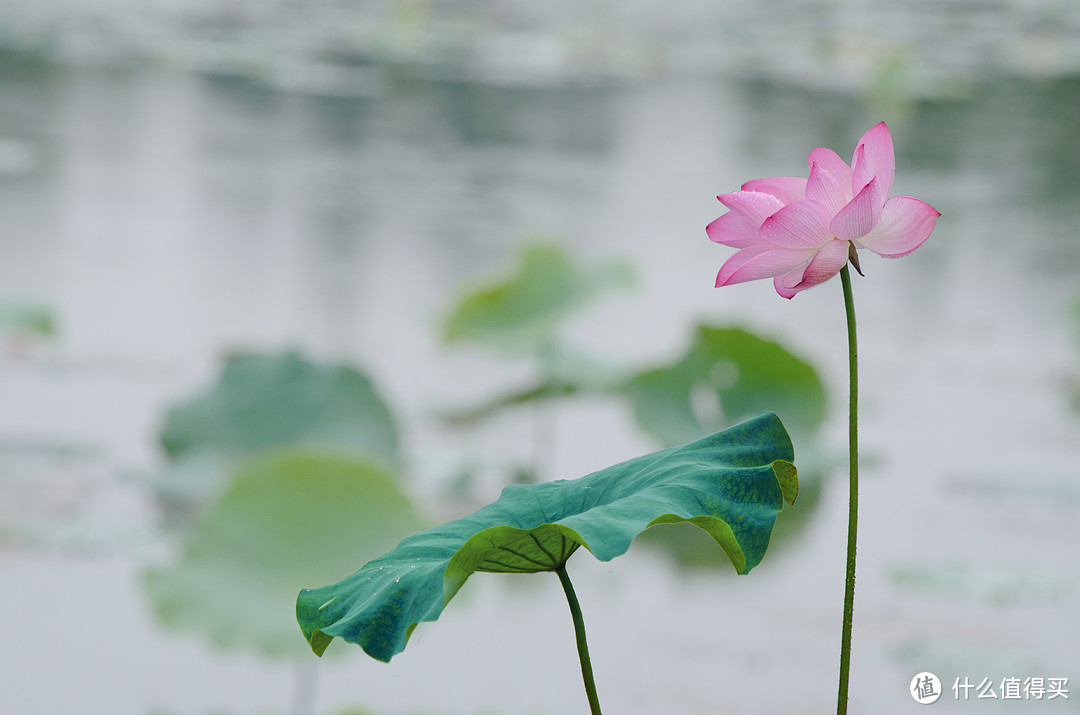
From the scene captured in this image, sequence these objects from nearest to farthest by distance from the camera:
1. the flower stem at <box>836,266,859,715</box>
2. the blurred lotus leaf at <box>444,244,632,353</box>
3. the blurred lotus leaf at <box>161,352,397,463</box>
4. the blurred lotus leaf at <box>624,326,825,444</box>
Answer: the flower stem at <box>836,266,859,715</box> → the blurred lotus leaf at <box>161,352,397,463</box> → the blurred lotus leaf at <box>624,326,825,444</box> → the blurred lotus leaf at <box>444,244,632,353</box>

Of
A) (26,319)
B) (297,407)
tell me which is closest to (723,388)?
(297,407)

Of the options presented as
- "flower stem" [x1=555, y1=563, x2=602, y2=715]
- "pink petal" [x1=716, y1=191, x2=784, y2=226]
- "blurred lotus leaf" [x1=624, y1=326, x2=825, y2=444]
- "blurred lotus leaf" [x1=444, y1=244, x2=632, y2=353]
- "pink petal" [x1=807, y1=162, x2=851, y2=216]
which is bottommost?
"flower stem" [x1=555, y1=563, x2=602, y2=715]

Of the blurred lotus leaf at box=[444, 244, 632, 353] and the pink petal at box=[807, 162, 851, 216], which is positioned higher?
the blurred lotus leaf at box=[444, 244, 632, 353]

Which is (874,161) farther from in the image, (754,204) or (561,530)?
(561,530)

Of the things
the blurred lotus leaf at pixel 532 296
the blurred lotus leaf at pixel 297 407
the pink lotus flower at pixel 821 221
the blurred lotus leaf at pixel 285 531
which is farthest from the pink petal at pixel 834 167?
the blurred lotus leaf at pixel 532 296

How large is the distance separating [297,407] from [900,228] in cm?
127

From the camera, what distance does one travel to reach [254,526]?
116cm

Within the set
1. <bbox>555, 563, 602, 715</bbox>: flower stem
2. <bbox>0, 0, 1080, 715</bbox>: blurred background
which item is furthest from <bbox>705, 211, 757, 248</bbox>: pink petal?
<bbox>0, 0, 1080, 715</bbox>: blurred background

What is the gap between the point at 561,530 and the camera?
0.40m

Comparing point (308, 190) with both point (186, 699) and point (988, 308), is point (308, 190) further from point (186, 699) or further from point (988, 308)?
point (186, 699)

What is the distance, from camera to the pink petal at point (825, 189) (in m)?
0.39

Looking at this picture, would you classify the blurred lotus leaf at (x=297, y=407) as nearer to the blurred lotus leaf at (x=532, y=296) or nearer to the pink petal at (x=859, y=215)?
the blurred lotus leaf at (x=532, y=296)

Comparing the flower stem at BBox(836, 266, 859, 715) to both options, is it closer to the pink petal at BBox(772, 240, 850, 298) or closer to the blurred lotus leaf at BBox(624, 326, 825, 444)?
the pink petal at BBox(772, 240, 850, 298)

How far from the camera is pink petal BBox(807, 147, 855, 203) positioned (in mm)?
405
